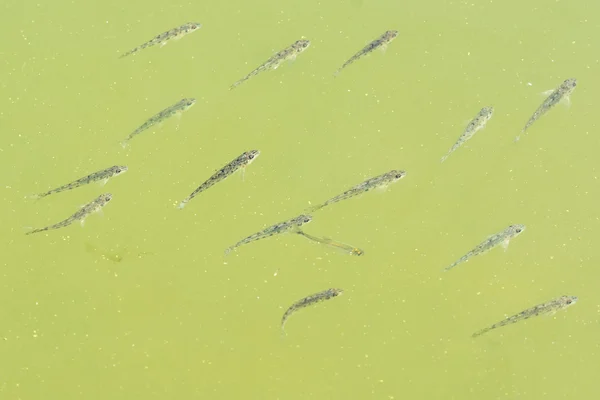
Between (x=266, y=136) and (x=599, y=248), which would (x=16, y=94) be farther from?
(x=599, y=248)

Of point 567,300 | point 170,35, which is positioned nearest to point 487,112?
point 567,300

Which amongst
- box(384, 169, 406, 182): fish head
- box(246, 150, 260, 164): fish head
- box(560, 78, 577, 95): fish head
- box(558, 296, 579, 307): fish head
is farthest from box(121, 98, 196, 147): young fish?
box(558, 296, 579, 307): fish head

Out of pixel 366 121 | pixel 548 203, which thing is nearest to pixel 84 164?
pixel 366 121

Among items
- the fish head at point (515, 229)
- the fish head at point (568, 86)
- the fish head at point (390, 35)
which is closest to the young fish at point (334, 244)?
the fish head at point (515, 229)

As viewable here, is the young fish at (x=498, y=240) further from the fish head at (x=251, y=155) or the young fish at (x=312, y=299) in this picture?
the fish head at (x=251, y=155)

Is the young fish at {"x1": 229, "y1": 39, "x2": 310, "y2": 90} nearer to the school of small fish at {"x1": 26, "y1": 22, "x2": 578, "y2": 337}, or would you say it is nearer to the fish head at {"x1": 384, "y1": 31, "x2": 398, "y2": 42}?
the school of small fish at {"x1": 26, "y1": 22, "x2": 578, "y2": 337}

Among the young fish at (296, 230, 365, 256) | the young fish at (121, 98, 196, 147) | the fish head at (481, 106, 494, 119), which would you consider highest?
the young fish at (121, 98, 196, 147)
